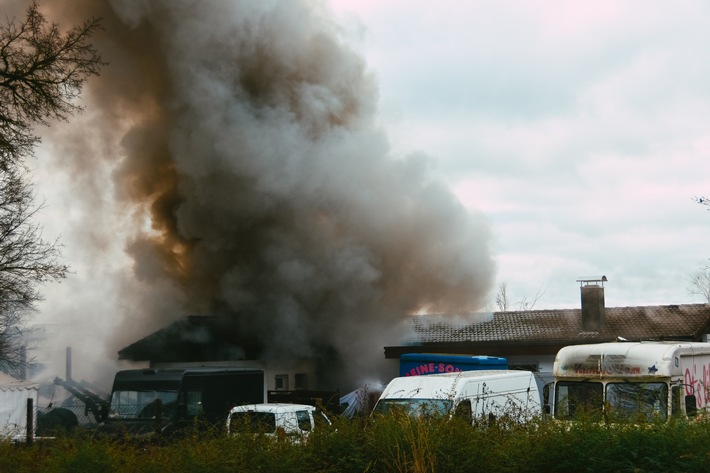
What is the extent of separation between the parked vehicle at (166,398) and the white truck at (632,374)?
8.59m

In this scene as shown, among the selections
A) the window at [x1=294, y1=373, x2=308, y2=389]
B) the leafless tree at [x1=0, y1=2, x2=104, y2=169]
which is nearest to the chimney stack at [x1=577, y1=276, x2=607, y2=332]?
the window at [x1=294, y1=373, x2=308, y2=389]

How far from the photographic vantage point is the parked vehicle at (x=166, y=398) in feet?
64.7

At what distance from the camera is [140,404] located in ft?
66.1

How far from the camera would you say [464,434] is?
1019 centimetres

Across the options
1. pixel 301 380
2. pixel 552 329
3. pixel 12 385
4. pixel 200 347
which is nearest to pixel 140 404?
pixel 12 385

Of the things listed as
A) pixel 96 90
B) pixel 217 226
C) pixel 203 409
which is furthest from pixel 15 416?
pixel 96 90

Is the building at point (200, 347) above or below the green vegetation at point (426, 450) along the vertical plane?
above

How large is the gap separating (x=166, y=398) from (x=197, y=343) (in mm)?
8231

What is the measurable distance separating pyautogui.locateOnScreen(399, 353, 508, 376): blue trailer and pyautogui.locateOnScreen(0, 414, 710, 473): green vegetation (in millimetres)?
10363

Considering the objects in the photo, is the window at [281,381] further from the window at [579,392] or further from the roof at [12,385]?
the window at [579,392]

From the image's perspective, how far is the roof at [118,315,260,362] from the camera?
28109 millimetres

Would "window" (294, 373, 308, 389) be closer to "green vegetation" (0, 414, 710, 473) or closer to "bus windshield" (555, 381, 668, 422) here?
"bus windshield" (555, 381, 668, 422)

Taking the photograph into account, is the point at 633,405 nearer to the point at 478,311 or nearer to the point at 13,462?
the point at 13,462

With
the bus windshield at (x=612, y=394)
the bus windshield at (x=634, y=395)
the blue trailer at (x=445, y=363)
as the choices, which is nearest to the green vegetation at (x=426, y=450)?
the bus windshield at (x=612, y=394)
